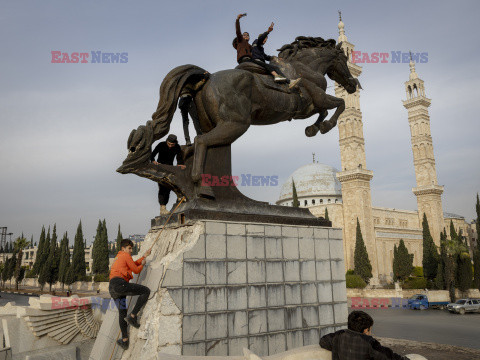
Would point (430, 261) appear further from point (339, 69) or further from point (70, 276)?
point (70, 276)

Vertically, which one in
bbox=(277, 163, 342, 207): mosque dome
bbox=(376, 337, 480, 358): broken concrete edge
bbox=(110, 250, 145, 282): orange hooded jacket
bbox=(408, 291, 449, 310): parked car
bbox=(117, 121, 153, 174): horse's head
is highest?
bbox=(277, 163, 342, 207): mosque dome

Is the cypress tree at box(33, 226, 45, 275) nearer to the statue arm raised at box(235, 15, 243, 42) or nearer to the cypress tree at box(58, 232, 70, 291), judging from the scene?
the cypress tree at box(58, 232, 70, 291)

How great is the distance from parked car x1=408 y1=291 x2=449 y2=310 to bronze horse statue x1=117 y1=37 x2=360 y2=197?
24890 mm

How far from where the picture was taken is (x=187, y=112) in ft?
18.6

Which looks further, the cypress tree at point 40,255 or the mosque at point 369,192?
the cypress tree at point 40,255

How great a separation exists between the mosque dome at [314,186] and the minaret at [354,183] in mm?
10491

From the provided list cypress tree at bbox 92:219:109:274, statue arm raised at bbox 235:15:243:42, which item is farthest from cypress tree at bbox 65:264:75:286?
statue arm raised at bbox 235:15:243:42

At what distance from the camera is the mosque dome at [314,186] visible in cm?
5172

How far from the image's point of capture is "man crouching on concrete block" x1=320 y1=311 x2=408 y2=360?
287cm

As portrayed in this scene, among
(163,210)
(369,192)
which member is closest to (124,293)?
(163,210)

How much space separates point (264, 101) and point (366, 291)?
1135 inches

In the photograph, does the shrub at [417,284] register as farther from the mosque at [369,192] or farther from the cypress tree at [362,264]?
the mosque at [369,192]

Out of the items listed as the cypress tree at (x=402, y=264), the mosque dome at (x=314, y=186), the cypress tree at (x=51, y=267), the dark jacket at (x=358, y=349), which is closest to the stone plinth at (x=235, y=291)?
the dark jacket at (x=358, y=349)

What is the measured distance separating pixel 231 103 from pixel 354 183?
35786 millimetres
